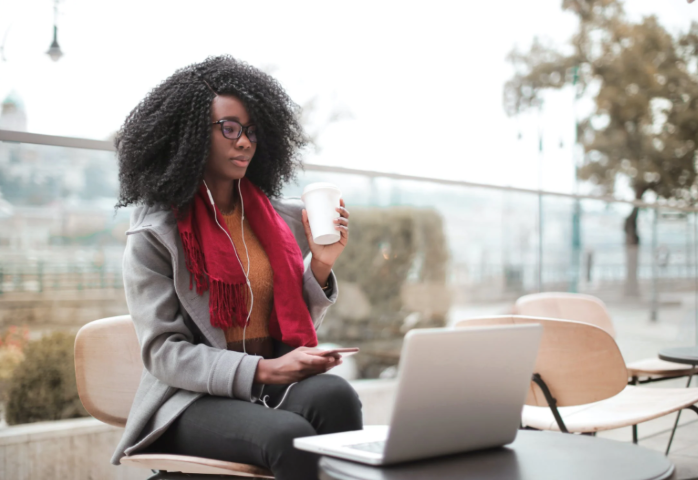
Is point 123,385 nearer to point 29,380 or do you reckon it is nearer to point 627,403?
point 29,380

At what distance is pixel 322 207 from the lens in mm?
1466

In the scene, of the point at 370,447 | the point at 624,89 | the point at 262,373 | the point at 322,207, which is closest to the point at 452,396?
the point at 370,447

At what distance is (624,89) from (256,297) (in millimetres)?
10722

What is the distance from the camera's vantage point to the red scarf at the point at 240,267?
144 cm

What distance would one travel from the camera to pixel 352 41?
791cm

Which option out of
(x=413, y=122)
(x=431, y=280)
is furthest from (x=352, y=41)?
(x=431, y=280)

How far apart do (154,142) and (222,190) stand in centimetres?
21

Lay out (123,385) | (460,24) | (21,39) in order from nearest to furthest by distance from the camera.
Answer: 1. (123,385)
2. (21,39)
3. (460,24)

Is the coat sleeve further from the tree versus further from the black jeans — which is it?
the tree

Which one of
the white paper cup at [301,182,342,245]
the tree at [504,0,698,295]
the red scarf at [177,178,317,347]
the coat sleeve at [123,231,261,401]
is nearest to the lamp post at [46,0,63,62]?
the red scarf at [177,178,317,347]

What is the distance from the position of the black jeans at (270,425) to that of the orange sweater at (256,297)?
13cm

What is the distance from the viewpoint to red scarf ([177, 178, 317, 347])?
144 centimetres

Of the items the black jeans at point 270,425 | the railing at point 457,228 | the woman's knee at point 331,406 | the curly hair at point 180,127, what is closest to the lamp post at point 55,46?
the railing at point 457,228

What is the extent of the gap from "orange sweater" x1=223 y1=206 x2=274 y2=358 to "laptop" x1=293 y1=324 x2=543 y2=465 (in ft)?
1.78
